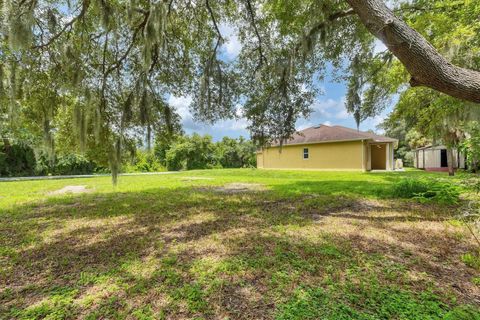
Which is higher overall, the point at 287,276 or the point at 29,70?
the point at 29,70

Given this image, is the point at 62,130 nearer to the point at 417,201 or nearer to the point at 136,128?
the point at 136,128

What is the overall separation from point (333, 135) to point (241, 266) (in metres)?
14.9

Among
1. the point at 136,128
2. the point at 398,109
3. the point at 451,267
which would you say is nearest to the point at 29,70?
the point at 136,128

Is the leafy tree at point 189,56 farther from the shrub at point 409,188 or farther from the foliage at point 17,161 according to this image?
the foliage at point 17,161

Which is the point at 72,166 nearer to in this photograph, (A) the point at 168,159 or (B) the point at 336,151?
(A) the point at 168,159

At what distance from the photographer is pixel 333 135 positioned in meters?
15.9

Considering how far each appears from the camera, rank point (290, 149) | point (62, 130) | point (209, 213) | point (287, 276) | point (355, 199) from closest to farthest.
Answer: point (287, 276) → point (209, 213) → point (62, 130) → point (355, 199) → point (290, 149)

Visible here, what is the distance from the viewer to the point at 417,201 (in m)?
5.29

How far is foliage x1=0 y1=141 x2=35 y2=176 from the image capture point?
570 inches

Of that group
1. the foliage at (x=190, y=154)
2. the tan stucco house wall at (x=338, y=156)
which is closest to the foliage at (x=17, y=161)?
the foliage at (x=190, y=154)

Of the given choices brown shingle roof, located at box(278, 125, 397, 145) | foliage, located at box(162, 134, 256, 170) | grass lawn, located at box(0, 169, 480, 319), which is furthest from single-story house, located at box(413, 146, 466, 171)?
grass lawn, located at box(0, 169, 480, 319)

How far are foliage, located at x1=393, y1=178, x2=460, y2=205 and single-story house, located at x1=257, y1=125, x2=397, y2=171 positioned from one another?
26.2ft

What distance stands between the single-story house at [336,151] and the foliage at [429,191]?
26.2ft

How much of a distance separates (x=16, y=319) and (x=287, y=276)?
2.09 meters
